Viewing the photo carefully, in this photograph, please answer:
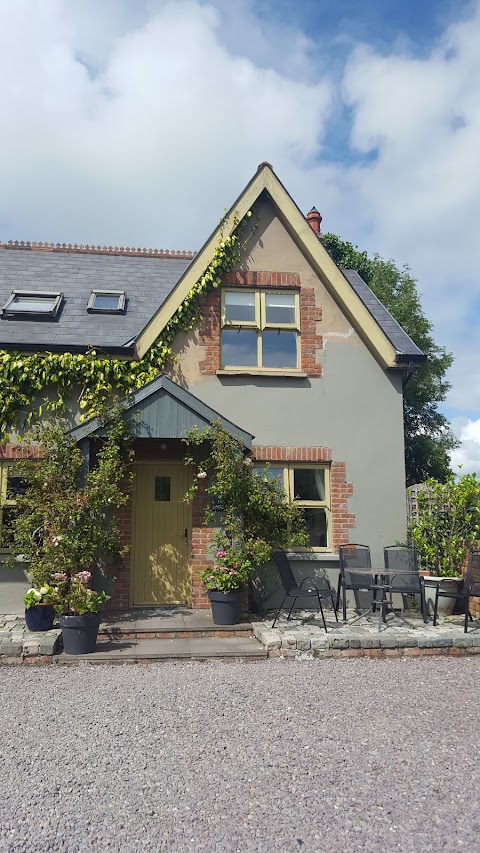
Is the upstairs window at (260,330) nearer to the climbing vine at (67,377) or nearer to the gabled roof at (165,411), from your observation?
the climbing vine at (67,377)

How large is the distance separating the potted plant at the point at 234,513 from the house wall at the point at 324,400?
0.79 meters

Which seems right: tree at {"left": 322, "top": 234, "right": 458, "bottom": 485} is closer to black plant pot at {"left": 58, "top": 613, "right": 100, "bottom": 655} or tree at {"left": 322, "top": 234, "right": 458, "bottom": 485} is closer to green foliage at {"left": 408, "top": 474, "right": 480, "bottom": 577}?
green foliage at {"left": 408, "top": 474, "right": 480, "bottom": 577}

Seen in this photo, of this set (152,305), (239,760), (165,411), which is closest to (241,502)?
(165,411)

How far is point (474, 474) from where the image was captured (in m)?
10.8

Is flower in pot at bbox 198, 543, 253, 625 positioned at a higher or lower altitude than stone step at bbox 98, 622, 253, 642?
higher

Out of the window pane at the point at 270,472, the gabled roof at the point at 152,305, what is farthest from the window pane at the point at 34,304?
the window pane at the point at 270,472

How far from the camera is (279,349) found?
1134 centimetres

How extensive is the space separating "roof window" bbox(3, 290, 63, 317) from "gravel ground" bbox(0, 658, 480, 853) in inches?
257

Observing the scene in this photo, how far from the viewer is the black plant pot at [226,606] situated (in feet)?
28.6

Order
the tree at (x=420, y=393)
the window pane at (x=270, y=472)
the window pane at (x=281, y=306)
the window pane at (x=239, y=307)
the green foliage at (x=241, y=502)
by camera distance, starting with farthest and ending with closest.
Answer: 1. the tree at (x=420, y=393)
2. the window pane at (x=281, y=306)
3. the window pane at (x=239, y=307)
4. the window pane at (x=270, y=472)
5. the green foliage at (x=241, y=502)

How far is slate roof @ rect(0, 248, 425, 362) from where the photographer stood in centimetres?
1087

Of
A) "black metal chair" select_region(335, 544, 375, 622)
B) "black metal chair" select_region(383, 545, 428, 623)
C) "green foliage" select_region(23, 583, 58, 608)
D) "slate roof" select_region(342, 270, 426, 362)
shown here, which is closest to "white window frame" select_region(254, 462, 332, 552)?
"black metal chair" select_region(335, 544, 375, 622)

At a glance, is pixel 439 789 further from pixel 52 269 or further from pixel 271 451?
pixel 52 269

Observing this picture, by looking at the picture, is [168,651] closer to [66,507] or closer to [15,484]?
[66,507]
